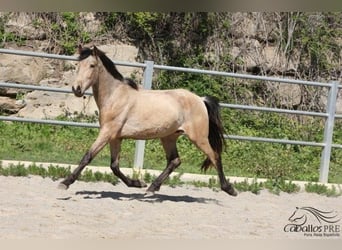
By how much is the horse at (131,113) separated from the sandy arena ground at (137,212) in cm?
28

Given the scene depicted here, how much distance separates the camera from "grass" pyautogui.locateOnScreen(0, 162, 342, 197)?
5.79m

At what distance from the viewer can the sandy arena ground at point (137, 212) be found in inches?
151

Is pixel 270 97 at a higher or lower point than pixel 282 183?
higher

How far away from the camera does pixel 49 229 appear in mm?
3715

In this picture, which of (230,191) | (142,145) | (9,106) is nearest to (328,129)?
(230,191)

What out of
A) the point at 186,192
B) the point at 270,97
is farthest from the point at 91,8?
the point at 270,97

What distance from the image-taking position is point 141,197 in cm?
528

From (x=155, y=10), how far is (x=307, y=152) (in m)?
6.70

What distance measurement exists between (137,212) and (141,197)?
680mm

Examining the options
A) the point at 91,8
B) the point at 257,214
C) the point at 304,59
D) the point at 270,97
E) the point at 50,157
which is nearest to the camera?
the point at 91,8

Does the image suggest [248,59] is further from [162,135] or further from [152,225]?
[152,225]

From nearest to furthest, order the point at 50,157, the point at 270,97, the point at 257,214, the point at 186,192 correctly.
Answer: the point at 257,214 → the point at 186,192 → the point at 50,157 → the point at 270,97

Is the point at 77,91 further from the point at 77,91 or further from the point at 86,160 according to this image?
the point at 86,160

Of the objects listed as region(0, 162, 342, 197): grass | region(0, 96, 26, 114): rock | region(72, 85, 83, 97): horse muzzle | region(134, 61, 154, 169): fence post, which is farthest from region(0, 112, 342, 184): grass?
region(72, 85, 83, 97): horse muzzle
